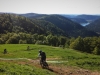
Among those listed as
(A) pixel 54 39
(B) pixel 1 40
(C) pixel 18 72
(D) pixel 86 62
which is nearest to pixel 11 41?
(B) pixel 1 40

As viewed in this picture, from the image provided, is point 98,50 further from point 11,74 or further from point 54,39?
point 11,74

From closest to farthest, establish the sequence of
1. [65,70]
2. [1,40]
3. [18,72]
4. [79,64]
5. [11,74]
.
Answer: [11,74] → [18,72] → [65,70] → [79,64] → [1,40]

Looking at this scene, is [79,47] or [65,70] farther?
[79,47]

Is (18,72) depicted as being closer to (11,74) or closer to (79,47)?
(11,74)

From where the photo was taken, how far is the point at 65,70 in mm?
28797

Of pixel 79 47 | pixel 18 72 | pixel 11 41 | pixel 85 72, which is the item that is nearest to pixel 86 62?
pixel 85 72

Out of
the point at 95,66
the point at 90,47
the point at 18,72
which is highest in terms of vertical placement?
the point at 18,72

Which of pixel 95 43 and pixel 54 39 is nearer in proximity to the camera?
pixel 95 43

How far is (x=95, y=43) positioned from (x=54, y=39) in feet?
143

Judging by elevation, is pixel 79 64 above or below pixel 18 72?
below

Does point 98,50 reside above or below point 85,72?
below

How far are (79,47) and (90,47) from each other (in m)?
8.75

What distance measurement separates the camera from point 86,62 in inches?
1494

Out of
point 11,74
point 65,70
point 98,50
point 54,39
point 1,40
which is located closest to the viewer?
point 11,74
